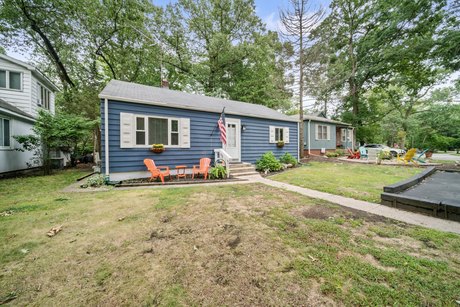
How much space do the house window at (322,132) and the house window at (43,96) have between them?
825 inches

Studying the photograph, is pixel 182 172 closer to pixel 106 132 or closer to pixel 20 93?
pixel 106 132

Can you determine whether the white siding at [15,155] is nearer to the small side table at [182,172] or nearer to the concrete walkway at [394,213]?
the small side table at [182,172]

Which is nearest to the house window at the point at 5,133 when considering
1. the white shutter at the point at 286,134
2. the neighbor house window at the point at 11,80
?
the neighbor house window at the point at 11,80

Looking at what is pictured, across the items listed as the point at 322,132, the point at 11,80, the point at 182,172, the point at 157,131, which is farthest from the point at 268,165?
the point at 11,80

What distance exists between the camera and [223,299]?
5.11 ft

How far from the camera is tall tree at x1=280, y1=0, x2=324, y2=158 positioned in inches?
452

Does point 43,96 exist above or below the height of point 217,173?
above

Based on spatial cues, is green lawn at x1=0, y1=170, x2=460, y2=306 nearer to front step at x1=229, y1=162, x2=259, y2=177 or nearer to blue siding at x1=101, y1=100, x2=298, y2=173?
blue siding at x1=101, y1=100, x2=298, y2=173

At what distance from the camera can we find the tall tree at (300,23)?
11.5 meters

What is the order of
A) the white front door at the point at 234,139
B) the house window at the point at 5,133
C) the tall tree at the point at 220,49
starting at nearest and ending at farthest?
1. the house window at the point at 5,133
2. the white front door at the point at 234,139
3. the tall tree at the point at 220,49

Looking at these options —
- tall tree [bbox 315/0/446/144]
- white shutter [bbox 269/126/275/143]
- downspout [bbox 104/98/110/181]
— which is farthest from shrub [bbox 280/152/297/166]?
downspout [bbox 104/98/110/181]

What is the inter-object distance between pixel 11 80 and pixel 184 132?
1029cm

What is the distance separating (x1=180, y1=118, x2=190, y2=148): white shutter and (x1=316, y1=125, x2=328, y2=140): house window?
13.7m

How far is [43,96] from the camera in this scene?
11641 mm
